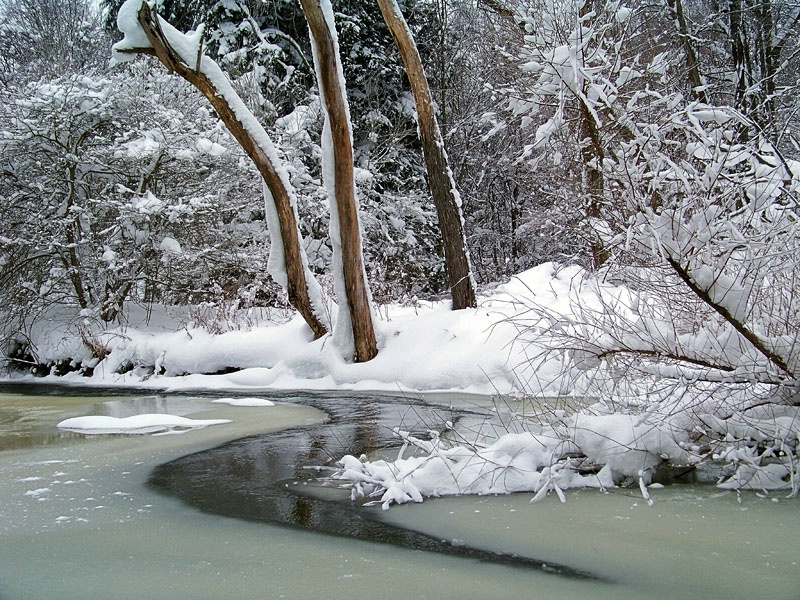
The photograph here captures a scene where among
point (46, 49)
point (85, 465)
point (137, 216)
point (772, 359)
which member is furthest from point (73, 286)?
point (772, 359)

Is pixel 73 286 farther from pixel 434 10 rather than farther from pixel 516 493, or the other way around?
pixel 516 493

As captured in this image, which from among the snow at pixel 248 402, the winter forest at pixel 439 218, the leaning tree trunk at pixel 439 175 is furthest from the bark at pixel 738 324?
the leaning tree trunk at pixel 439 175

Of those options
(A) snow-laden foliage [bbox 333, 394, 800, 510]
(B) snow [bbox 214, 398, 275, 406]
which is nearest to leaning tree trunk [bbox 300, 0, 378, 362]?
(B) snow [bbox 214, 398, 275, 406]

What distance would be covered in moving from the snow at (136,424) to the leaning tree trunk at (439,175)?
4845 millimetres

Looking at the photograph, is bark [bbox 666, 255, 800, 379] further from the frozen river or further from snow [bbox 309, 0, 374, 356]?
snow [bbox 309, 0, 374, 356]

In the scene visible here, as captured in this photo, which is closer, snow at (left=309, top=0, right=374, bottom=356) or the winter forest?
the winter forest

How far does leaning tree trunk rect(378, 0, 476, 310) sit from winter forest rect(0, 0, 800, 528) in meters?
0.04

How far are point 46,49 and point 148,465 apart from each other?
17.3m

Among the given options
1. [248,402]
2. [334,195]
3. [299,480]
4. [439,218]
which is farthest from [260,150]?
[299,480]

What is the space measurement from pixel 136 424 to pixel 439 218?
222 inches

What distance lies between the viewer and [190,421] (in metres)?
6.14

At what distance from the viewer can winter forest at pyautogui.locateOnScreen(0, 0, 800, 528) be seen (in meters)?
3.29

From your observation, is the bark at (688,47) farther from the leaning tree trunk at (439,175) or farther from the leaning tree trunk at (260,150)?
the leaning tree trunk at (260,150)

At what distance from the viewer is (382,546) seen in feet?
8.84
